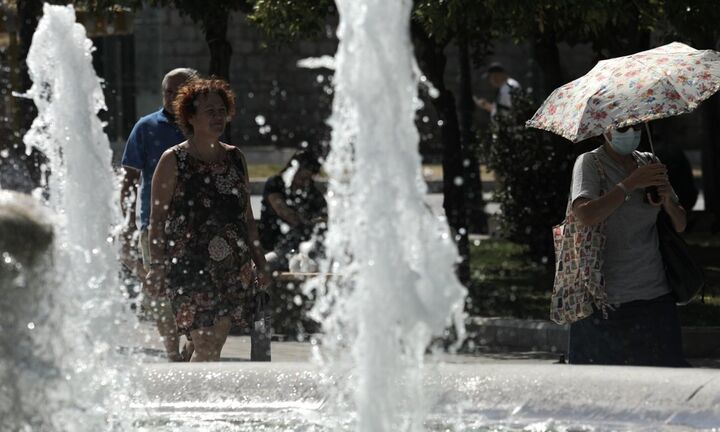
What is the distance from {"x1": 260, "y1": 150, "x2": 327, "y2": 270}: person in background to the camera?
11.1 meters

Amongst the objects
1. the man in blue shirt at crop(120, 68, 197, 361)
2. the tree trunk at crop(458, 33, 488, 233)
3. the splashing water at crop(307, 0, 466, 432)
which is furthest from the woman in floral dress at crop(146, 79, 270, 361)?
the tree trunk at crop(458, 33, 488, 233)

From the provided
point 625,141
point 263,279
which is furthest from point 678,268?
point 263,279

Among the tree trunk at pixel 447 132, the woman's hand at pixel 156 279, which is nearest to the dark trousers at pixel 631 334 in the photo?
the woman's hand at pixel 156 279

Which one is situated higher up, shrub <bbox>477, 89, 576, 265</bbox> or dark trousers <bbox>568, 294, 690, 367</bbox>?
shrub <bbox>477, 89, 576, 265</bbox>

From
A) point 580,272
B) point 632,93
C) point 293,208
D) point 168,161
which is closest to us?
point 580,272

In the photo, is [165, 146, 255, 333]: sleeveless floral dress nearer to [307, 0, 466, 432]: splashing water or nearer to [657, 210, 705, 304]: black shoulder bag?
[657, 210, 705, 304]: black shoulder bag

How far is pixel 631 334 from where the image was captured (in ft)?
22.6

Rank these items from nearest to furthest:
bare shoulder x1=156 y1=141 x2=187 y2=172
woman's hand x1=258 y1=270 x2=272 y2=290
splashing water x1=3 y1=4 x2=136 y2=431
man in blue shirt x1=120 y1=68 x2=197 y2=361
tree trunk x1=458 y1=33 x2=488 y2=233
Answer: splashing water x1=3 y1=4 x2=136 y2=431, bare shoulder x1=156 y1=141 x2=187 y2=172, woman's hand x1=258 y1=270 x2=272 y2=290, man in blue shirt x1=120 y1=68 x2=197 y2=361, tree trunk x1=458 y1=33 x2=488 y2=233

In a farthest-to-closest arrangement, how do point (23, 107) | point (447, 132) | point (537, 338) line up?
point (23, 107) → point (447, 132) → point (537, 338)

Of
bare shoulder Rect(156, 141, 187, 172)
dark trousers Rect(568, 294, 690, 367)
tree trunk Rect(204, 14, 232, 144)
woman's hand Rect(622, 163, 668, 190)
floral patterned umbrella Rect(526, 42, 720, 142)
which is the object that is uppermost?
tree trunk Rect(204, 14, 232, 144)

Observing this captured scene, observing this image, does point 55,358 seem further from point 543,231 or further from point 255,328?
point 543,231

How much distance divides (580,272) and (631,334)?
32 centimetres

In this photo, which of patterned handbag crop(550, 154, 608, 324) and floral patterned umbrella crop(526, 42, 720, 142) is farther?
floral patterned umbrella crop(526, 42, 720, 142)

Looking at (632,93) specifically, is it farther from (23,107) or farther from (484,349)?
(23,107)
